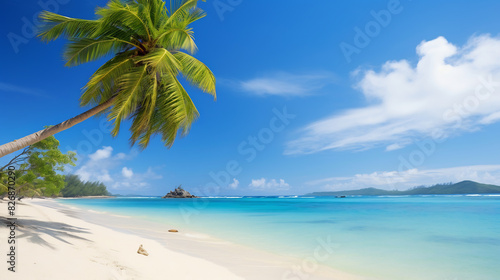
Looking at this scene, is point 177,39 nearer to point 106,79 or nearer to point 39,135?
point 106,79

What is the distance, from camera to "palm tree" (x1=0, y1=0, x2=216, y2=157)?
6.98 meters

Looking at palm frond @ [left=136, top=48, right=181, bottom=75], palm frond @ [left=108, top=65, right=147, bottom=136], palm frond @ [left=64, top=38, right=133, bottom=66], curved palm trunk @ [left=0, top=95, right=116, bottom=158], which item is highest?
palm frond @ [left=64, top=38, right=133, bottom=66]

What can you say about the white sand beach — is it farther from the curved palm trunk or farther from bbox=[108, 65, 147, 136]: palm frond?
bbox=[108, 65, 147, 136]: palm frond

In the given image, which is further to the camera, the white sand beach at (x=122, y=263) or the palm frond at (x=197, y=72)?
the palm frond at (x=197, y=72)

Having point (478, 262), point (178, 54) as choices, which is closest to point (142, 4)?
point (178, 54)

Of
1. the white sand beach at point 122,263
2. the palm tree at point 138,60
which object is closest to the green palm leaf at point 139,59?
the palm tree at point 138,60

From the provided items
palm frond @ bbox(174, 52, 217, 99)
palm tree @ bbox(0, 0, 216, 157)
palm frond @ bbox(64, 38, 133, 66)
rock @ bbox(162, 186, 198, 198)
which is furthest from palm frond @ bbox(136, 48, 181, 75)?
rock @ bbox(162, 186, 198, 198)

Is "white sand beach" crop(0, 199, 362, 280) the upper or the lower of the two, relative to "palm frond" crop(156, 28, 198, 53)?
lower

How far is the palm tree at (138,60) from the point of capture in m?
6.98

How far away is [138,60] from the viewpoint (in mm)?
7152

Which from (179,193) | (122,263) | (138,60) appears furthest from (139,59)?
(179,193)

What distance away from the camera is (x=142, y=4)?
7953mm

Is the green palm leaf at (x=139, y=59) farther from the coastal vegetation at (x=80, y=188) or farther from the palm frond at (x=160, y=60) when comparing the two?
the coastal vegetation at (x=80, y=188)

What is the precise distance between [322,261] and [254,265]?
229 cm
